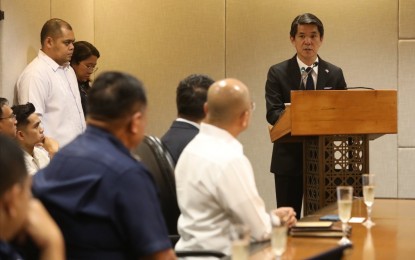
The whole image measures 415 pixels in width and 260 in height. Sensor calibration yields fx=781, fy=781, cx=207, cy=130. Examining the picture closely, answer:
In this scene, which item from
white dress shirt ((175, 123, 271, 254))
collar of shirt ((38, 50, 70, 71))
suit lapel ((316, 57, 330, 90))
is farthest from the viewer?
collar of shirt ((38, 50, 70, 71))

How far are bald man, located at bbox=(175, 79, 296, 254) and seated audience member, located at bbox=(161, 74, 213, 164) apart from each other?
1.84ft

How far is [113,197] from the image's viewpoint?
2.10m

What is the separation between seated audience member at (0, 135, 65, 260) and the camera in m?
1.70

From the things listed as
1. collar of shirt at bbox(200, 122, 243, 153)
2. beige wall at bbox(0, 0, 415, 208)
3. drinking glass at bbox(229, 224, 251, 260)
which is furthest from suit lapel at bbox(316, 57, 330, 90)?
Answer: drinking glass at bbox(229, 224, 251, 260)

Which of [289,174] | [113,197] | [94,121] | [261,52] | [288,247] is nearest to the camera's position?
[113,197]

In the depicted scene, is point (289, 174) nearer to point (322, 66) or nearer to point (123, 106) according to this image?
point (322, 66)

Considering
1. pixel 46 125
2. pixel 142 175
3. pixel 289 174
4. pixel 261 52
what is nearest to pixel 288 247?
pixel 142 175

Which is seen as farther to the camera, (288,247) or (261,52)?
(261,52)

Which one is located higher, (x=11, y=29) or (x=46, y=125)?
(x=11, y=29)

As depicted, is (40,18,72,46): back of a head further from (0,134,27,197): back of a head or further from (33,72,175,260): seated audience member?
(0,134,27,197): back of a head

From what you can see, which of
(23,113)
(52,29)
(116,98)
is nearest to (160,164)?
(116,98)

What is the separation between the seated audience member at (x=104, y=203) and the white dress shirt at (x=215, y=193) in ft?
1.82

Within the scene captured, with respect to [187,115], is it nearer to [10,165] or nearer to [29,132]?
[29,132]

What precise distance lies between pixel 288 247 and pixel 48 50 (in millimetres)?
3286
